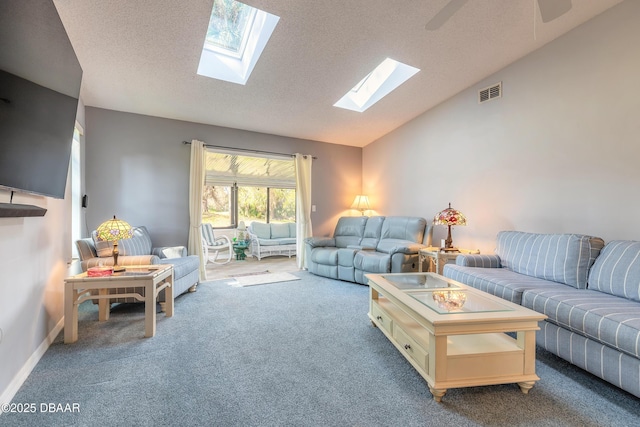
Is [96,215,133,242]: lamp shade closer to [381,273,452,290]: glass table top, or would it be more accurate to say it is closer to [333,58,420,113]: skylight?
[381,273,452,290]: glass table top

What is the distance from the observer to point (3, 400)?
134 centimetres

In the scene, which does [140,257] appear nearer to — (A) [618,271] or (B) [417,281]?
(B) [417,281]

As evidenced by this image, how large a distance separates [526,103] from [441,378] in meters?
2.82

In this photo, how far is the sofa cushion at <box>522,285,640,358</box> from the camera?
50.9 inches

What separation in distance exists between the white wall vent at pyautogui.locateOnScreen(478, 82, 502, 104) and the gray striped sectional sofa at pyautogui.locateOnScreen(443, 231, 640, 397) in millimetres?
1586

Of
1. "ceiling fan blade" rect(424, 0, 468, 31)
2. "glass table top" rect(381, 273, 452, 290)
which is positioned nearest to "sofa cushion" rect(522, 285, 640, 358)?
"glass table top" rect(381, 273, 452, 290)

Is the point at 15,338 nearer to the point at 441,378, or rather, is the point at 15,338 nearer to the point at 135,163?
the point at 441,378

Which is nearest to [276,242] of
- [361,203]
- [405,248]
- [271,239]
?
[271,239]

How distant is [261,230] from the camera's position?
20.1 ft

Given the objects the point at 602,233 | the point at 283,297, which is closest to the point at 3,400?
the point at 283,297

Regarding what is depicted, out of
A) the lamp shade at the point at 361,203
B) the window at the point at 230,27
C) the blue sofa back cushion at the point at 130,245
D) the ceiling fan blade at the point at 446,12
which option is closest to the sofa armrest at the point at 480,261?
the ceiling fan blade at the point at 446,12

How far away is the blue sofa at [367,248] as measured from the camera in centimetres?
343

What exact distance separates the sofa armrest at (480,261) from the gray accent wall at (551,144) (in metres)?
0.42

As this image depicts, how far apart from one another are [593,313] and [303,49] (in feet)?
9.28
